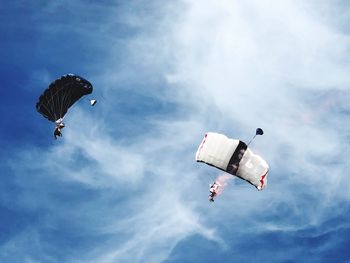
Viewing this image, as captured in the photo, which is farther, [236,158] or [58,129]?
[58,129]

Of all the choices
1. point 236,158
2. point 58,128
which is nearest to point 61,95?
point 58,128

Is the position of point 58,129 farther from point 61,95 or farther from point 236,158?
point 236,158

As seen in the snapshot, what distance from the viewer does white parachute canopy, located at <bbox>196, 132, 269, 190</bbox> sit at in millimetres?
54719

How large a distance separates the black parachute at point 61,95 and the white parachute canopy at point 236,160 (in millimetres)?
12674

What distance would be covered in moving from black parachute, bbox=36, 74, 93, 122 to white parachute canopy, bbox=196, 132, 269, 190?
12674mm

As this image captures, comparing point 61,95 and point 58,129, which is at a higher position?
point 61,95

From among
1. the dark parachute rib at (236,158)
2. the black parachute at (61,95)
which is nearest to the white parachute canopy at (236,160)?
the dark parachute rib at (236,158)

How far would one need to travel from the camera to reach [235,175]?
182 feet

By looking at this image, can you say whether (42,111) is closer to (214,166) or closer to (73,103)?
(73,103)

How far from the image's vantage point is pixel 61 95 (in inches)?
2296

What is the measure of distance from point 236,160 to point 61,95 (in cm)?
1729

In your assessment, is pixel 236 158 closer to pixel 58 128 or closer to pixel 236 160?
pixel 236 160

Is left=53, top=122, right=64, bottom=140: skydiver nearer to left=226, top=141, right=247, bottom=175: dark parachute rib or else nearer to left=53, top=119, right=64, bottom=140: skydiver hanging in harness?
left=53, top=119, right=64, bottom=140: skydiver hanging in harness

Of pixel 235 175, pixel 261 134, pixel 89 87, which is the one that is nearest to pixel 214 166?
pixel 235 175
